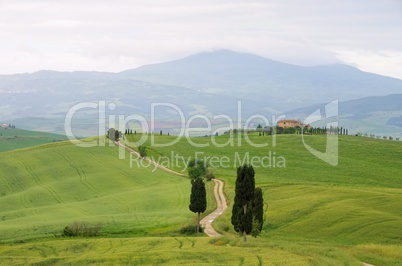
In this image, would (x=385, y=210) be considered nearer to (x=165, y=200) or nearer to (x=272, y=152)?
(x=165, y=200)

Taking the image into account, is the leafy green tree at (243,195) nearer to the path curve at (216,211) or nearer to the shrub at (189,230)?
the path curve at (216,211)

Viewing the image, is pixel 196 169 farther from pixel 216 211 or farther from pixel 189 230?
pixel 189 230

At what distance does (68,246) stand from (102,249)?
368cm

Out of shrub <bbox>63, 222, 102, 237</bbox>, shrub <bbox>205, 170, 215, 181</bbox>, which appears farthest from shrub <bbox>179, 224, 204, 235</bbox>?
shrub <bbox>205, 170, 215, 181</bbox>

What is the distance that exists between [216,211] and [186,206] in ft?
17.4

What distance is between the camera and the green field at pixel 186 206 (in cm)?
4506

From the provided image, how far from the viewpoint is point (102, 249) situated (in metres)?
50.5

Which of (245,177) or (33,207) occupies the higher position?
(245,177)

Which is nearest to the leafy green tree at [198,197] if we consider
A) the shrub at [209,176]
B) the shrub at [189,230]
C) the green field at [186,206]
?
the green field at [186,206]

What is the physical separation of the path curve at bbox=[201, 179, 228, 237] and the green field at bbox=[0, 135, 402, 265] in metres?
0.99

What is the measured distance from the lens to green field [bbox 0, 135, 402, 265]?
45.1 m

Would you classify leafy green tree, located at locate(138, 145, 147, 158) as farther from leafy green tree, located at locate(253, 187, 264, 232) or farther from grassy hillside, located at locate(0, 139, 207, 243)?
leafy green tree, located at locate(253, 187, 264, 232)

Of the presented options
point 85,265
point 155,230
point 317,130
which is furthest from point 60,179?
point 317,130

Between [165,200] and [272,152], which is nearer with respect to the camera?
[165,200]
